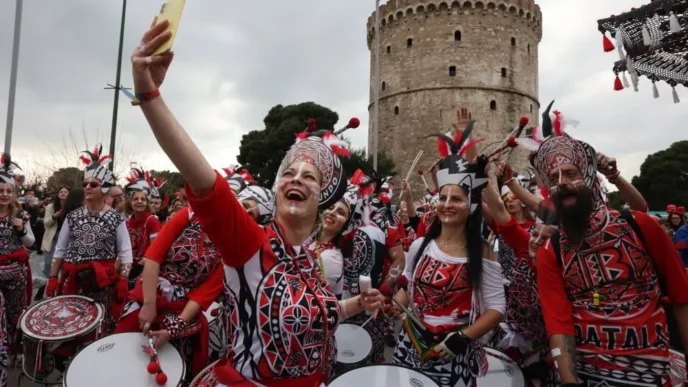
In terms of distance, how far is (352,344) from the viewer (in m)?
4.61

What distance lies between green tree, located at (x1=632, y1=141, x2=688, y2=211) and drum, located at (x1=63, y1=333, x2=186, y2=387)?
4632 centimetres

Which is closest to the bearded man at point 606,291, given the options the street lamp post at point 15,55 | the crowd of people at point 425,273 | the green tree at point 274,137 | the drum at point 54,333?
the crowd of people at point 425,273

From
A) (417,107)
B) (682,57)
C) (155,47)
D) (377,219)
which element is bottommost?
(377,219)

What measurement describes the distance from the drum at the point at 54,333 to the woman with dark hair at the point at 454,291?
118 inches

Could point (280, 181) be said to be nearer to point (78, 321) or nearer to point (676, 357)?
point (676, 357)

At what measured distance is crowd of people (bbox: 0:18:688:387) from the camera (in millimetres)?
2023

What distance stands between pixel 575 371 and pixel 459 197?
123cm

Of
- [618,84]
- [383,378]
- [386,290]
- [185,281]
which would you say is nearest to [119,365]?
[185,281]

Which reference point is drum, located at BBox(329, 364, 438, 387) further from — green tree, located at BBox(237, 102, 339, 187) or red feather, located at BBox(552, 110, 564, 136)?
green tree, located at BBox(237, 102, 339, 187)

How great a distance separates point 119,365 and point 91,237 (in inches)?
107

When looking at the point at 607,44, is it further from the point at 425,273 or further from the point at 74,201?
the point at 74,201

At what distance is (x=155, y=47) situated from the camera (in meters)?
1.52

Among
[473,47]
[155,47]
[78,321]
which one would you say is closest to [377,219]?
[78,321]

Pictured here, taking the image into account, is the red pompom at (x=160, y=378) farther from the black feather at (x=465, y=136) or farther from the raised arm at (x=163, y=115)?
the black feather at (x=465, y=136)
